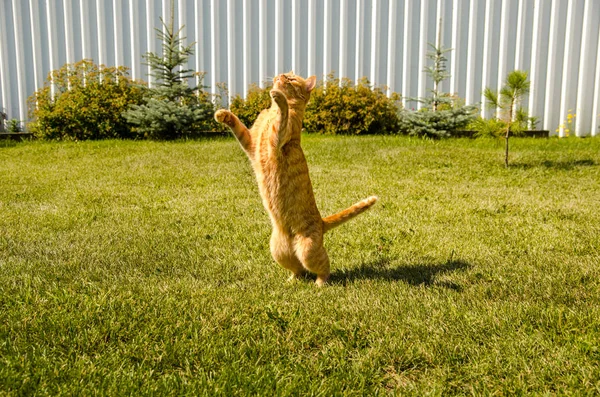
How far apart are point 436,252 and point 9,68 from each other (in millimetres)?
11149

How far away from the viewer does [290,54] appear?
1184 centimetres

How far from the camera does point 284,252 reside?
3.27 m

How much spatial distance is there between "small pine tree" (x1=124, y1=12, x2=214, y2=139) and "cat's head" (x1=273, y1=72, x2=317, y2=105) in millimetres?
6981

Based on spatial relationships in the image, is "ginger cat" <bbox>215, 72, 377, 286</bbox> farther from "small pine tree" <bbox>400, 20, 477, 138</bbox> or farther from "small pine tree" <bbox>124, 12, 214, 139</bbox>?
"small pine tree" <bbox>400, 20, 477, 138</bbox>

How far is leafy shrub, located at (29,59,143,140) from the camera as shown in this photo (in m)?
10.4

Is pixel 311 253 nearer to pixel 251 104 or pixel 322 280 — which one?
pixel 322 280

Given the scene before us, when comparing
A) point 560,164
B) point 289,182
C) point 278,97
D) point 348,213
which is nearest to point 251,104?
point 560,164

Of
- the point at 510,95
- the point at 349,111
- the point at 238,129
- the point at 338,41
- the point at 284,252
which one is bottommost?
the point at 284,252

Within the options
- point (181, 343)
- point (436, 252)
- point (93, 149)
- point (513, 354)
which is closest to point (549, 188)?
point (436, 252)

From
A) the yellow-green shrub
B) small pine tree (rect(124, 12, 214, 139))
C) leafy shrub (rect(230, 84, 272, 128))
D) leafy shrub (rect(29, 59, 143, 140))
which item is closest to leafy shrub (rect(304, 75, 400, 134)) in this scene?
the yellow-green shrub

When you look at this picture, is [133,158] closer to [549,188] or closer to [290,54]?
[290,54]

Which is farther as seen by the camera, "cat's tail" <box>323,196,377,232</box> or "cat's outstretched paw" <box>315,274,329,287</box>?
"cat's tail" <box>323,196,377,232</box>

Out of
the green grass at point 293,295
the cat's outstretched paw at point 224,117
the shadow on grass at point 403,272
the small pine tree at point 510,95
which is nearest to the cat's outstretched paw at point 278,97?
the cat's outstretched paw at point 224,117

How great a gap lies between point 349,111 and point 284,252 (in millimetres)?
7758
